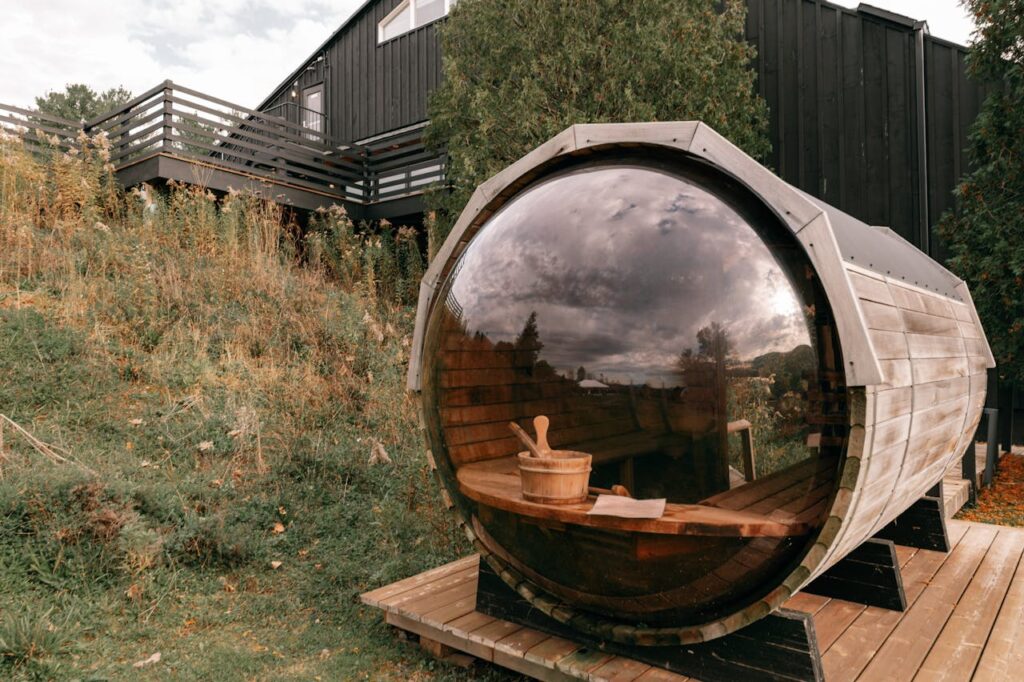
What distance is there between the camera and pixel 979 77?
22.5 ft

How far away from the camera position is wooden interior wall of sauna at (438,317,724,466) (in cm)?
179

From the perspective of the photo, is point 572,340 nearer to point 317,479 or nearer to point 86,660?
point 86,660

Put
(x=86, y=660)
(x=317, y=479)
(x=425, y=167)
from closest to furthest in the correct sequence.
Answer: (x=86, y=660) < (x=317, y=479) < (x=425, y=167)

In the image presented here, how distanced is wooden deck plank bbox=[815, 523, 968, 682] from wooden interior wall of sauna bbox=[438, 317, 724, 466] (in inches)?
44.0

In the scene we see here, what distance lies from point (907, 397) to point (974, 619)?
51.0 inches

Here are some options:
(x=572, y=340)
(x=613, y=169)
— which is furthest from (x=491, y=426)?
(x=613, y=169)

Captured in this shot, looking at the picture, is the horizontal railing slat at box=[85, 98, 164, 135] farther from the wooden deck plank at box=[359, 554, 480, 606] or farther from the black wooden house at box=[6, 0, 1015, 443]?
the wooden deck plank at box=[359, 554, 480, 606]

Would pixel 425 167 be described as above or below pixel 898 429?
above

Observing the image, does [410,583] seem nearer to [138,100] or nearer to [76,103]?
[138,100]

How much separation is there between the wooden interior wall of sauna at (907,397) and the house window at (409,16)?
12980mm

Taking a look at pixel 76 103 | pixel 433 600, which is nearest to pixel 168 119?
pixel 433 600

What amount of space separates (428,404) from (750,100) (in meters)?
7.72

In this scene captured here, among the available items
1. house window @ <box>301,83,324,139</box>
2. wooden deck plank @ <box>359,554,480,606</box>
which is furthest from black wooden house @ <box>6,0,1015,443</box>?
wooden deck plank @ <box>359,554,480,606</box>

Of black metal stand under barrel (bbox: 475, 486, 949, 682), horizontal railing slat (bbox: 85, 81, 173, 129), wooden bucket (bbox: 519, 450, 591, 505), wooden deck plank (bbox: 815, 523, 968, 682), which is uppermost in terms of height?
horizontal railing slat (bbox: 85, 81, 173, 129)
